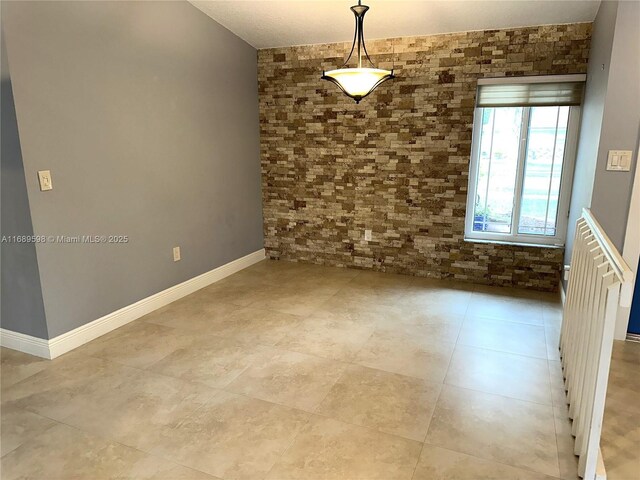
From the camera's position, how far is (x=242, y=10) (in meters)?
3.55

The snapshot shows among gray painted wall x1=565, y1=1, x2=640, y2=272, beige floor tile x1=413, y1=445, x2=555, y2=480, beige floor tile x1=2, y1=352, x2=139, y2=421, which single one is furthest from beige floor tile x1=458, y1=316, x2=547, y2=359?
beige floor tile x1=2, y1=352, x2=139, y2=421

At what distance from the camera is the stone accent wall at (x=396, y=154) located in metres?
3.76

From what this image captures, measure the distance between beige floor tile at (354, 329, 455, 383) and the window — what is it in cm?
172

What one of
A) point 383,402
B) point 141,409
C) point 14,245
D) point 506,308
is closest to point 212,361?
point 141,409

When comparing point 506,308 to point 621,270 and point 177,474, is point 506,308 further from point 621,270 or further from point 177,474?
point 177,474

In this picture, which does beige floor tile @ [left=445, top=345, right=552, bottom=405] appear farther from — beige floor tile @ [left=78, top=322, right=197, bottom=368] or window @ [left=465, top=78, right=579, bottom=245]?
beige floor tile @ [left=78, top=322, right=197, bottom=368]

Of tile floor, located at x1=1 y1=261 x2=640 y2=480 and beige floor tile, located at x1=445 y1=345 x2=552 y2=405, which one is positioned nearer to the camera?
tile floor, located at x1=1 y1=261 x2=640 y2=480

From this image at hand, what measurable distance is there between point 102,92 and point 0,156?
768mm

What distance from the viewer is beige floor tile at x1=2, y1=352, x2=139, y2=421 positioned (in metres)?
2.18

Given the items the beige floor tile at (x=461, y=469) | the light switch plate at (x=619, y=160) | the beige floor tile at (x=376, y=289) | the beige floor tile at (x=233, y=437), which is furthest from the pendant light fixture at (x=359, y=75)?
the beige floor tile at (x=461, y=469)

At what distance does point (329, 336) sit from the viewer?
297 centimetres

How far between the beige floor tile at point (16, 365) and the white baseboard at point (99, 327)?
40mm

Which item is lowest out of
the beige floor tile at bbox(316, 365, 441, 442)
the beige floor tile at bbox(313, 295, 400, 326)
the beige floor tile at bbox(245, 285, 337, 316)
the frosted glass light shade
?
the beige floor tile at bbox(316, 365, 441, 442)

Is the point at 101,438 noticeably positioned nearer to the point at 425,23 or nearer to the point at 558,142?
the point at 425,23
